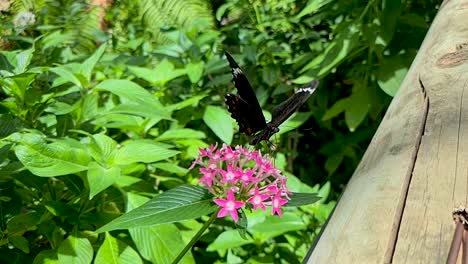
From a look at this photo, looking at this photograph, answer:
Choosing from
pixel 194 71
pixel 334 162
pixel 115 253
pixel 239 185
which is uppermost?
pixel 239 185

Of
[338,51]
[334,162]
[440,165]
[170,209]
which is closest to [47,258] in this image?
[170,209]

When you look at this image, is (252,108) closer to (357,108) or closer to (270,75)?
(357,108)

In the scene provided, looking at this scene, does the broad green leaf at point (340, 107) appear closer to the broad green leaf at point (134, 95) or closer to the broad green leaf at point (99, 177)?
the broad green leaf at point (134, 95)

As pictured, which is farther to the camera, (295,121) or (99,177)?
(295,121)

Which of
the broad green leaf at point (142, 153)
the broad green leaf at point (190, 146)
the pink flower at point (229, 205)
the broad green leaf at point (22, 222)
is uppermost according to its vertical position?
the pink flower at point (229, 205)

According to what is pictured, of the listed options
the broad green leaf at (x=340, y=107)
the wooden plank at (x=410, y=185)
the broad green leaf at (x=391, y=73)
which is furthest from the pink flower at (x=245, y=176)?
the broad green leaf at (x=340, y=107)

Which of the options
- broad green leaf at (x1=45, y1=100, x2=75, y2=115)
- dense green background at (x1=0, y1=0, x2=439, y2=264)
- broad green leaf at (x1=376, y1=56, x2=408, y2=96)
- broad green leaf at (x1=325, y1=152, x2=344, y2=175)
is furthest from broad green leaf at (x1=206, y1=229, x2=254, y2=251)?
broad green leaf at (x1=325, y1=152, x2=344, y2=175)
